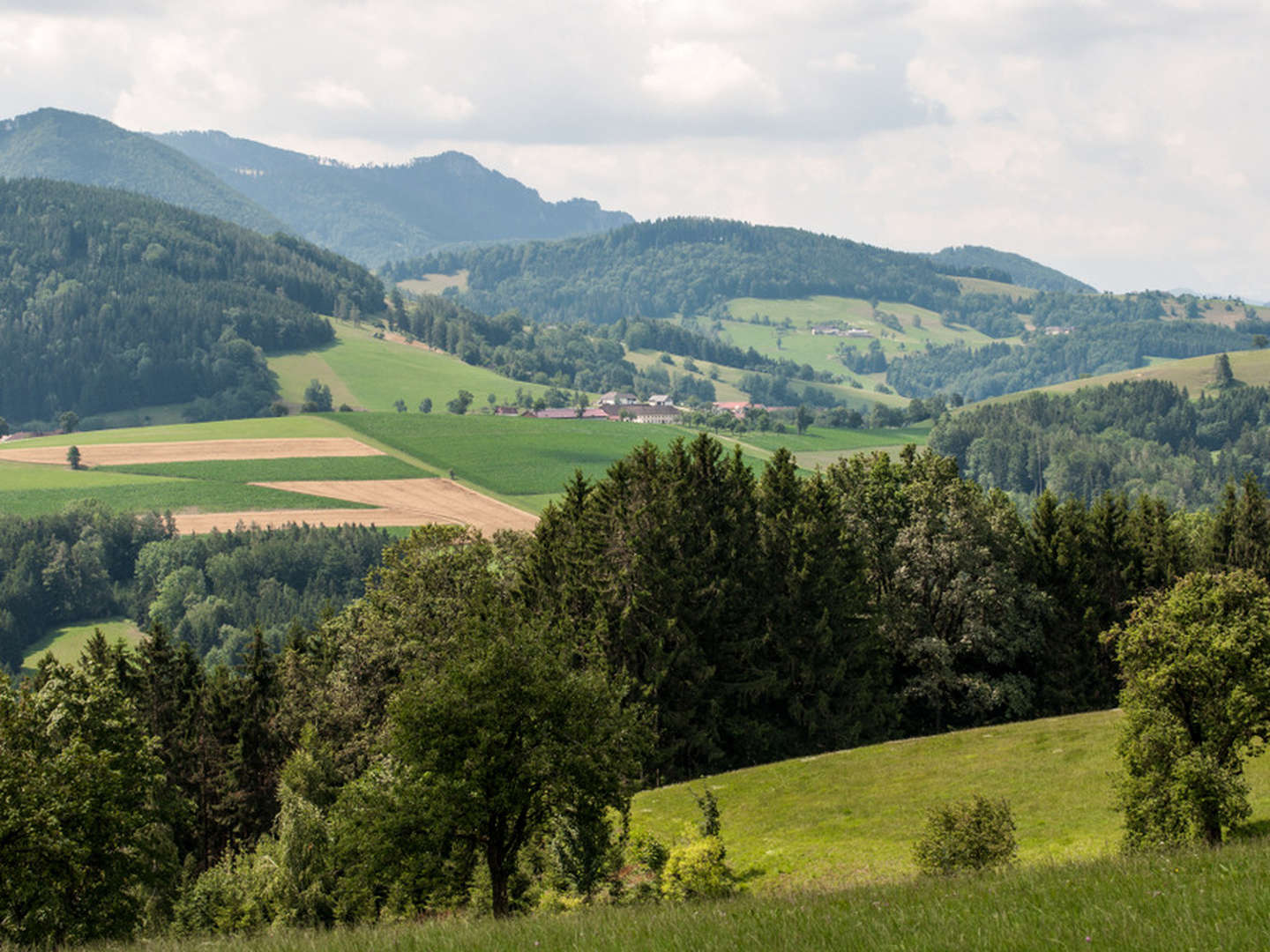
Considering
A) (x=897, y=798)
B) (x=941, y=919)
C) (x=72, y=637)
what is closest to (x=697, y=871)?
(x=941, y=919)

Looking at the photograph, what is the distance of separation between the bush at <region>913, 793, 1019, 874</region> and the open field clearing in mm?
3803

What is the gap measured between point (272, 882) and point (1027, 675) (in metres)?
49.9

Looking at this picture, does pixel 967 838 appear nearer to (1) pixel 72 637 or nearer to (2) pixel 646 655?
(2) pixel 646 655

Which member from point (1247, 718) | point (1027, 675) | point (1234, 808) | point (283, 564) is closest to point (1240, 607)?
point (1247, 718)

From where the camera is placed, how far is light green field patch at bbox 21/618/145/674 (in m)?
180

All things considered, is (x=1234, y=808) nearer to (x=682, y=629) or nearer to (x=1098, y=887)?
(x=1098, y=887)

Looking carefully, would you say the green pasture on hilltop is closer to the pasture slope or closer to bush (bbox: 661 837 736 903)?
the pasture slope

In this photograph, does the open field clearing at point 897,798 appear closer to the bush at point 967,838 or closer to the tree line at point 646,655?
the bush at point 967,838

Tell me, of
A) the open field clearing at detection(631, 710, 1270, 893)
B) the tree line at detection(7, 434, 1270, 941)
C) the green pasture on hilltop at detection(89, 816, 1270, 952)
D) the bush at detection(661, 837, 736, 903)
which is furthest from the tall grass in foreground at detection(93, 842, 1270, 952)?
the open field clearing at detection(631, 710, 1270, 893)

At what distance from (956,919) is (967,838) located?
1702 cm

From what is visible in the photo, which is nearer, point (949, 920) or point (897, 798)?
point (949, 920)

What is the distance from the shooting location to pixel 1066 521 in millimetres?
75875

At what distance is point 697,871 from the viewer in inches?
1248

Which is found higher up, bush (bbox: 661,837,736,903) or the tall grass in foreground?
the tall grass in foreground
